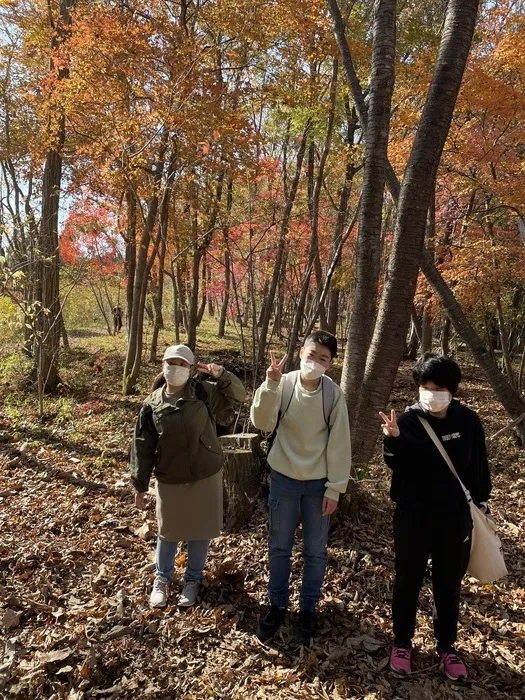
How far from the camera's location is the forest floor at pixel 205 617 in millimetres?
2533

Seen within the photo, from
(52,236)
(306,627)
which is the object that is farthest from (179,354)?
(52,236)

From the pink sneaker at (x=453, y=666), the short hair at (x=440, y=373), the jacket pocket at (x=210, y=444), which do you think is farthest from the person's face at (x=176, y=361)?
the pink sneaker at (x=453, y=666)

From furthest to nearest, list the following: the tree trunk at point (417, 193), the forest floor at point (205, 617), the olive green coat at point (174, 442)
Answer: the tree trunk at point (417, 193)
the olive green coat at point (174, 442)
the forest floor at point (205, 617)

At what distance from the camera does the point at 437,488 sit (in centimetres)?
243

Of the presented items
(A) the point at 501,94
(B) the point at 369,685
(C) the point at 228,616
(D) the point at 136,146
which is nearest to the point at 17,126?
(D) the point at 136,146

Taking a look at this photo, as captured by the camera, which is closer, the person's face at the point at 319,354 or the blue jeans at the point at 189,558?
the person's face at the point at 319,354

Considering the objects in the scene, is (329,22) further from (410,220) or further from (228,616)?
(228,616)

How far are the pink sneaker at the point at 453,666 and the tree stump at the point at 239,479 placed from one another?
197 cm

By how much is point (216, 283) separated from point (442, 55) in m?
17.8

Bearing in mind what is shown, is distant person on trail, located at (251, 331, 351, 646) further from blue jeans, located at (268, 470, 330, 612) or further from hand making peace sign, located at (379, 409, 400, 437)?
hand making peace sign, located at (379, 409, 400, 437)

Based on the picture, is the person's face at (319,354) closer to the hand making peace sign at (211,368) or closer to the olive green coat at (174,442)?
the hand making peace sign at (211,368)

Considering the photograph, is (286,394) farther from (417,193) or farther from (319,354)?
(417,193)

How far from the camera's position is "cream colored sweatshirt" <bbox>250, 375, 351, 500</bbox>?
8.83 ft

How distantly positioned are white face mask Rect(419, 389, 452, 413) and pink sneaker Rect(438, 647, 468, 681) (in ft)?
4.89
